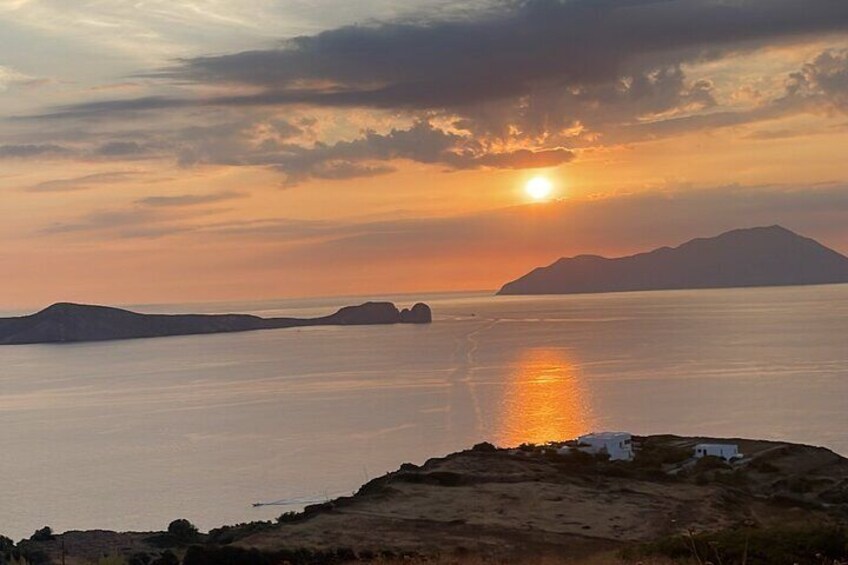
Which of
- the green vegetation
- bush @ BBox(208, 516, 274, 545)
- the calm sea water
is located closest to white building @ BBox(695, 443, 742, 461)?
the calm sea water

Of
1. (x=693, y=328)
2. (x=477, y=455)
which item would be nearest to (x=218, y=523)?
(x=477, y=455)

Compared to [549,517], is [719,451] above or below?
below

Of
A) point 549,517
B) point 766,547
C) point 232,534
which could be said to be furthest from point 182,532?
point 766,547

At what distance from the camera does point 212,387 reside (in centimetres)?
11725

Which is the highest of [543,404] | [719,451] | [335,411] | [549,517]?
[549,517]

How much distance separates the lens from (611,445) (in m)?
49.2

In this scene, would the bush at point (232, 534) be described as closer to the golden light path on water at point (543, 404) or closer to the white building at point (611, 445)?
the white building at point (611, 445)

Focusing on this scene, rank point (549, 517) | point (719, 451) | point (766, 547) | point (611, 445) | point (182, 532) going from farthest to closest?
point (611, 445) → point (719, 451) → point (182, 532) → point (549, 517) → point (766, 547)

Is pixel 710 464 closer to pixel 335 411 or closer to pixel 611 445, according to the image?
pixel 611 445

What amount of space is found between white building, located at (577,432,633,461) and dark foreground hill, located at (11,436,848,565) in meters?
0.97

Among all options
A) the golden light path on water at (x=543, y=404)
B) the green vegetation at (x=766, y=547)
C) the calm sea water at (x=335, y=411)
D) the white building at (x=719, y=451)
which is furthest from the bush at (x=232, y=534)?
the golden light path on water at (x=543, y=404)

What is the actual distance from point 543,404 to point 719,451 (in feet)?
145

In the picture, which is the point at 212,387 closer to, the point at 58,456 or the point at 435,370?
the point at 435,370

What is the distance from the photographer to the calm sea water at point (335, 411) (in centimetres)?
6103
